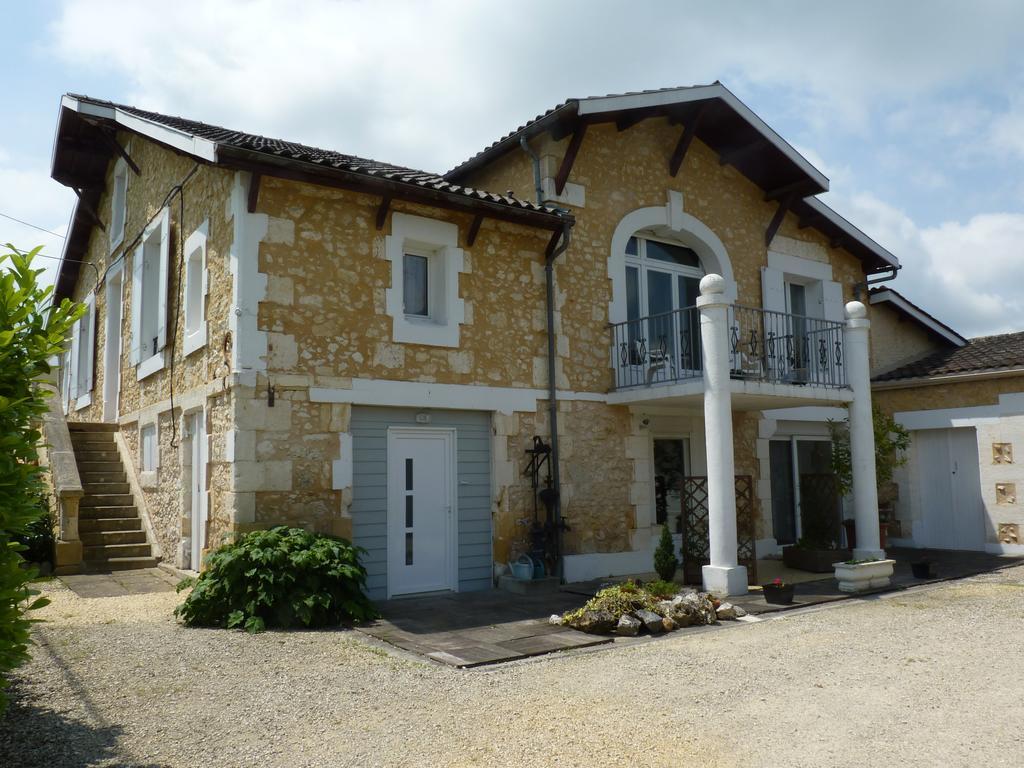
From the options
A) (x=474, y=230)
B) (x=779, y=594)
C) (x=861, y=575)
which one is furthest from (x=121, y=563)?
(x=861, y=575)

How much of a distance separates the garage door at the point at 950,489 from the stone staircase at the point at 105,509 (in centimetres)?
1171

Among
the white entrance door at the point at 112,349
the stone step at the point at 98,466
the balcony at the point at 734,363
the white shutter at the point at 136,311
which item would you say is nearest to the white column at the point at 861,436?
the balcony at the point at 734,363

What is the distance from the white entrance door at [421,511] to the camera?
339 inches

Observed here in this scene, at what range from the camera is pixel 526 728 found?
4.38m

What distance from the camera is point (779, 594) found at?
8.08 metres

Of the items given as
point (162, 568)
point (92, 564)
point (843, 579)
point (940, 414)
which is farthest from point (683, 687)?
point (940, 414)

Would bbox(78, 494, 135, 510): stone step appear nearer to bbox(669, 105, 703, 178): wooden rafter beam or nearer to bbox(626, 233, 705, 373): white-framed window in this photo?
bbox(626, 233, 705, 373): white-framed window

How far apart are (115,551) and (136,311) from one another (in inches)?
144

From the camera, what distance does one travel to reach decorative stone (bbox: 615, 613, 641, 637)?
22.6 feet

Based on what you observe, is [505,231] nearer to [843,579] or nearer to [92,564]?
[843,579]

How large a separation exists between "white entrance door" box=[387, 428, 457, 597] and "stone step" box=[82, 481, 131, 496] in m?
5.26

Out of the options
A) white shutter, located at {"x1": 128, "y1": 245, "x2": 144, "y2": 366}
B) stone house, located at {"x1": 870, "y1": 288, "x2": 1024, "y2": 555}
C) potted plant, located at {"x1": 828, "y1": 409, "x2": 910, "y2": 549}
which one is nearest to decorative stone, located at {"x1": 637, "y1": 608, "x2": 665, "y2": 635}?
potted plant, located at {"x1": 828, "y1": 409, "x2": 910, "y2": 549}

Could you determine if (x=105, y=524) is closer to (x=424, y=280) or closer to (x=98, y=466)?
(x=98, y=466)

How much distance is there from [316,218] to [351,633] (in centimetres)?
414
